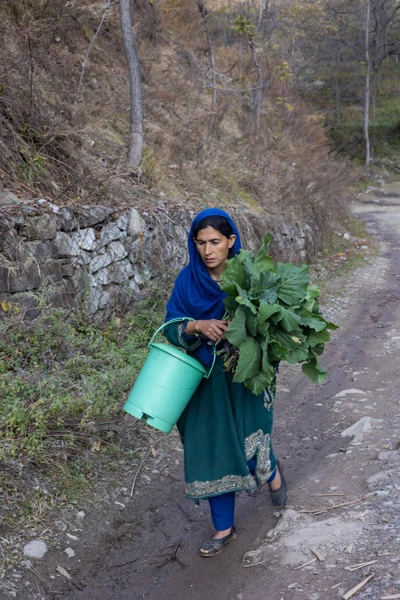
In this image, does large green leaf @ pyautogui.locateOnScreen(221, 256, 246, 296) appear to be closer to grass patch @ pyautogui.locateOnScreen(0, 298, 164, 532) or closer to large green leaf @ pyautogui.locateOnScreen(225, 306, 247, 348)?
large green leaf @ pyautogui.locateOnScreen(225, 306, 247, 348)

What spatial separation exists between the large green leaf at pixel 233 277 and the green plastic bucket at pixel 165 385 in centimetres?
37

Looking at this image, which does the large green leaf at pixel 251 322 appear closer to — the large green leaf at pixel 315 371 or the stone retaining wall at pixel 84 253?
the large green leaf at pixel 315 371

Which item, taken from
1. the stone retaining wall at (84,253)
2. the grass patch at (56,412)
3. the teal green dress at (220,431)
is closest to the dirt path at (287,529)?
the grass patch at (56,412)

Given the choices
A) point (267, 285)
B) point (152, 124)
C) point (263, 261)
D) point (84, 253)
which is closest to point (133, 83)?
point (152, 124)

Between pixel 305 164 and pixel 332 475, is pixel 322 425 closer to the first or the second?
pixel 332 475

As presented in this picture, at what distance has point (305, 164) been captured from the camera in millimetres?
12656

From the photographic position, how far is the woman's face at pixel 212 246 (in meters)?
2.65

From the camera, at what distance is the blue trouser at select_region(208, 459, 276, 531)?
2912 millimetres

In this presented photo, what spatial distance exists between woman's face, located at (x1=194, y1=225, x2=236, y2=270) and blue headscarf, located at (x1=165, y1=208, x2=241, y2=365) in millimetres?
50

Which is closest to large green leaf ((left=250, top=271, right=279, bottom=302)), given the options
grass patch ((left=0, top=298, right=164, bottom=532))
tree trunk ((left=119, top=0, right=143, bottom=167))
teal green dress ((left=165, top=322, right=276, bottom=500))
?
teal green dress ((left=165, top=322, right=276, bottom=500))

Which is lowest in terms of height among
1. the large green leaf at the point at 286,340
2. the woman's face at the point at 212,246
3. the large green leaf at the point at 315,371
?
the large green leaf at the point at 315,371

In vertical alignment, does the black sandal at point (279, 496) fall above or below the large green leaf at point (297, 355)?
below

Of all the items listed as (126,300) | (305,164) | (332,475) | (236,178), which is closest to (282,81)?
(305,164)

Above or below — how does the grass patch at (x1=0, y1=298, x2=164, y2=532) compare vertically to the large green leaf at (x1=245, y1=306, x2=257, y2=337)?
below
